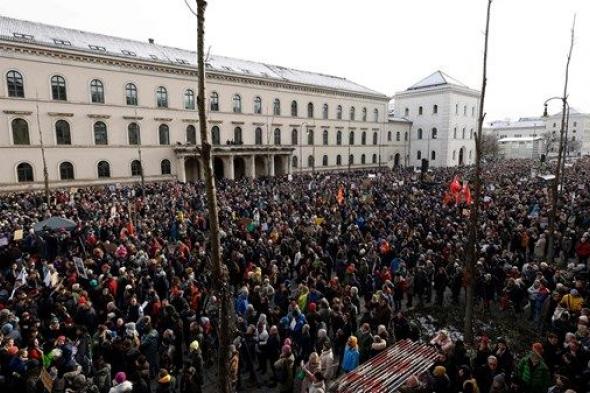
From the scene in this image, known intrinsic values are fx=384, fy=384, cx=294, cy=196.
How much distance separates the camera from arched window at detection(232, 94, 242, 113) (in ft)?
149

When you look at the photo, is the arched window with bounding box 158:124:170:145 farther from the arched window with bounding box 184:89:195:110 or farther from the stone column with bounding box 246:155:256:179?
the stone column with bounding box 246:155:256:179

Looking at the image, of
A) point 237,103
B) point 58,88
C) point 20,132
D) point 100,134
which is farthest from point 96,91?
point 237,103

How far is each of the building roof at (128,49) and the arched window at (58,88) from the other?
8.78 ft

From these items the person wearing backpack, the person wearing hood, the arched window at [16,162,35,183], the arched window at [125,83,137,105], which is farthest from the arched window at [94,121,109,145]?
the person wearing backpack

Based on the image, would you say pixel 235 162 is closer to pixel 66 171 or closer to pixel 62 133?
pixel 66 171

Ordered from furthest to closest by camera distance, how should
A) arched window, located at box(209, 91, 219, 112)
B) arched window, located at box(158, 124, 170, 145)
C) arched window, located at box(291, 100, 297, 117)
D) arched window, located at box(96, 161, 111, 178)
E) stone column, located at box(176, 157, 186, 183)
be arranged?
arched window, located at box(291, 100, 297, 117) → arched window, located at box(209, 91, 219, 112) → stone column, located at box(176, 157, 186, 183) → arched window, located at box(158, 124, 170, 145) → arched window, located at box(96, 161, 111, 178)

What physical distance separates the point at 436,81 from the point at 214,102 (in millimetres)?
42069

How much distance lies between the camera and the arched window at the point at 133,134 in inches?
1505

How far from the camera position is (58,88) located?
3372cm

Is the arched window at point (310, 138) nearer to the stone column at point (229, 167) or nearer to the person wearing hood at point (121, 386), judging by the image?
the stone column at point (229, 167)

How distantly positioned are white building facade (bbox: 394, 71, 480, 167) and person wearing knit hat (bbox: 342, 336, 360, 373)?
64.1 m

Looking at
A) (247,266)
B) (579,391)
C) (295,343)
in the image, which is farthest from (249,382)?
(579,391)

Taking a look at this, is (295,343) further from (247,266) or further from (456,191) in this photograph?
(456,191)

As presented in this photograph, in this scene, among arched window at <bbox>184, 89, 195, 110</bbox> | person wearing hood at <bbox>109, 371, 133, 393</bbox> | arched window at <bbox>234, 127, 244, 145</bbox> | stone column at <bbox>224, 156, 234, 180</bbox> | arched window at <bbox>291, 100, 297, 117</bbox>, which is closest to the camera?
person wearing hood at <bbox>109, 371, 133, 393</bbox>
